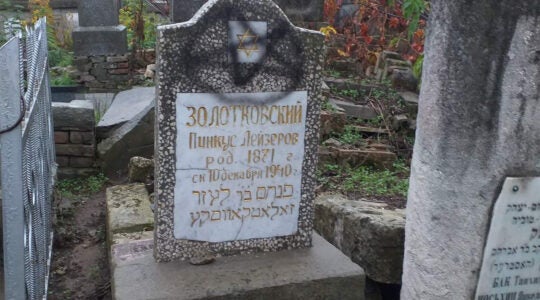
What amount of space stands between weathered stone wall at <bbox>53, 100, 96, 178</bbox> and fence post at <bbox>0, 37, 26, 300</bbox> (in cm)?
290

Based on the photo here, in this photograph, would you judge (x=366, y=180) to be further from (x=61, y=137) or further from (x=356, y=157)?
(x=61, y=137)

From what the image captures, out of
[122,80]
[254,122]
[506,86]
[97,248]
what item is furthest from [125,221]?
[122,80]

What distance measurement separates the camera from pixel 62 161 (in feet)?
16.8

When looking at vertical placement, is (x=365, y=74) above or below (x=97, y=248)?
above

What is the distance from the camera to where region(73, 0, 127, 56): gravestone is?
317 inches

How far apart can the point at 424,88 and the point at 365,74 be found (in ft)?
17.4

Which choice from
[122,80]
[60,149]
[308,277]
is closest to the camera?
[308,277]

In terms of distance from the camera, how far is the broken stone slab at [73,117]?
195 inches

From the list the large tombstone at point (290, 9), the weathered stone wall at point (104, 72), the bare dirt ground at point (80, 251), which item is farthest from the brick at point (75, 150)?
the weathered stone wall at point (104, 72)

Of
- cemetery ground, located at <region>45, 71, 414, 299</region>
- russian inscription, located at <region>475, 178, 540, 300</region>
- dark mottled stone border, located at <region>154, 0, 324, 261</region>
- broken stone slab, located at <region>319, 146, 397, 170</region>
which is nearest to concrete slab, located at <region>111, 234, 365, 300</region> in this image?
dark mottled stone border, located at <region>154, 0, 324, 261</region>

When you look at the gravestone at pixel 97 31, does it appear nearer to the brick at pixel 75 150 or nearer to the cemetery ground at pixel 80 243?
the brick at pixel 75 150

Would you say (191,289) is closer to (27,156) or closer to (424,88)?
(27,156)

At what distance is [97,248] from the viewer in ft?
12.8

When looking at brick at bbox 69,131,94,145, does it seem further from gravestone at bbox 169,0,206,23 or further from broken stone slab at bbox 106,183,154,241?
gravestone at bbox 169,0,206,23
